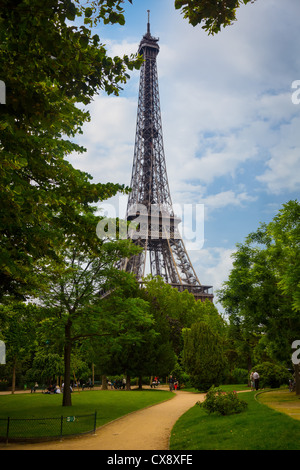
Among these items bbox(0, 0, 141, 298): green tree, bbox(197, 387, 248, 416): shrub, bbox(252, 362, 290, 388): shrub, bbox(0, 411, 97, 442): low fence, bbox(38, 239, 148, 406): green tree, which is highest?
bbox(0, 0, 141, 298): green tree

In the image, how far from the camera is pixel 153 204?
72.9 metres

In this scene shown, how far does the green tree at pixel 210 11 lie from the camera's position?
223 inches

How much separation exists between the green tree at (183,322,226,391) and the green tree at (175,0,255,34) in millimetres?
25301

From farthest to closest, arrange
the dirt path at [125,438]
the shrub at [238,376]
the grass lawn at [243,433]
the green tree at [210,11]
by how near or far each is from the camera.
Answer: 1. the shrub at [238,376]
2. the dirt path at [125,438]
3. the grass lawn at [243,433]
4. the green tree at [210,11]

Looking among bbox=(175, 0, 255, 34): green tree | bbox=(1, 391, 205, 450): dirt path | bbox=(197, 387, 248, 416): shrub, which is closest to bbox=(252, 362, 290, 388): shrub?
bbox=(1, 391, 205, 450): dirt path

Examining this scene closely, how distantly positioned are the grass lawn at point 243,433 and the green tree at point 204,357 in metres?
13.3

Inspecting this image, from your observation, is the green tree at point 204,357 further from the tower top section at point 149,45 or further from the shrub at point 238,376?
the tower top section at point 149,45

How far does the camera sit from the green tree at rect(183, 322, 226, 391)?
28156 millimetres

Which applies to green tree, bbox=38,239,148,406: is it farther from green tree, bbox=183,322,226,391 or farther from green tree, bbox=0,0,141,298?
green tree, bbox=0,0,141,298

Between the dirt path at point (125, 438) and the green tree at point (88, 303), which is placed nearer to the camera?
the dirt path at point (125, 438)

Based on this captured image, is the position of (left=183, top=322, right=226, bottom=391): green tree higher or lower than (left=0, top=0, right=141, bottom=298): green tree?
lower

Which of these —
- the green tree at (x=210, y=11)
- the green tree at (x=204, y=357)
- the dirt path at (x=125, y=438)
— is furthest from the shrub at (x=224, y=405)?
the green tree at (x=210, y=11)

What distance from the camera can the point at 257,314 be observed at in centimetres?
2366
